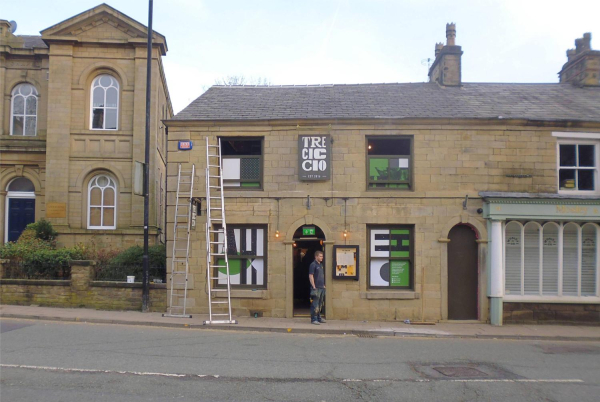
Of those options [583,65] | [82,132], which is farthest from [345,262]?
[82,132]

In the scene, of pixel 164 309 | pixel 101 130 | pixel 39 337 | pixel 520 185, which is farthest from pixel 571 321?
pixel 101 130

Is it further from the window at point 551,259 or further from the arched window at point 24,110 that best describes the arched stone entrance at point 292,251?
the arched window at point 24,110

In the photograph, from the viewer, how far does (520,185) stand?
547 inches

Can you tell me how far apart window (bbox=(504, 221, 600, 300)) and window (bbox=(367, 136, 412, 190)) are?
3109 millimetres

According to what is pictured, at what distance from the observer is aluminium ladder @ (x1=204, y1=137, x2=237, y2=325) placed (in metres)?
13.4

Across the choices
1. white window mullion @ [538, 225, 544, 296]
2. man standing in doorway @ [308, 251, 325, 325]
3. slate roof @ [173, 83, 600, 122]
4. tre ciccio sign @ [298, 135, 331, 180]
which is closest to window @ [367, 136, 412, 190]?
slate roof @ [173, 83, 600, 122]

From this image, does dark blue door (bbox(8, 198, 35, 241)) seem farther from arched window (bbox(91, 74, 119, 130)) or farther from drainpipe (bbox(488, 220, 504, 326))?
drainpipe (bbox(488, 220, 504, 326))

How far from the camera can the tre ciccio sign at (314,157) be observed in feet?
45.3

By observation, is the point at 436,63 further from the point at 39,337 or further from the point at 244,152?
the point at 39,337

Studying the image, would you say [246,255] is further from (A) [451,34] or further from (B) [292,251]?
(A) [451,34]

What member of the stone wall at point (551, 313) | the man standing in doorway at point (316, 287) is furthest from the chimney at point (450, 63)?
the man standing in doorway at point (316, 287)

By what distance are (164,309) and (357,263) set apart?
18.1ft

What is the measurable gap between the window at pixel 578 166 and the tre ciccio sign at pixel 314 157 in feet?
21.5

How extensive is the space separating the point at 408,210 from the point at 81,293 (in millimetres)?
9545
